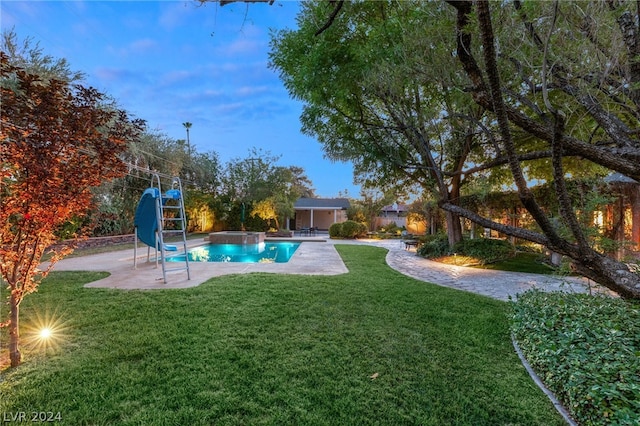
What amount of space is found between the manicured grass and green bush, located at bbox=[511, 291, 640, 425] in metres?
0.24

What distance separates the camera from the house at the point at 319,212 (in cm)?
3062

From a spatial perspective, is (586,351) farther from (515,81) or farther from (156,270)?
(156,270)

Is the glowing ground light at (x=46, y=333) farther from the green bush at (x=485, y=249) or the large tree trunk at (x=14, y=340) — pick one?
the green bush at (x=485, y=249)

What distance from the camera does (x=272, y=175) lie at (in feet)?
74.1

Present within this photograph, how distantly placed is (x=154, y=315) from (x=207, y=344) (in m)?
1.44

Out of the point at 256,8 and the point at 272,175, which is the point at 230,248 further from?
the point at 256,8

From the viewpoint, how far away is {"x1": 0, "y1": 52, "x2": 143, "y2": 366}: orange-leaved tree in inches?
106

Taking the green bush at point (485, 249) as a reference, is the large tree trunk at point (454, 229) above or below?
above

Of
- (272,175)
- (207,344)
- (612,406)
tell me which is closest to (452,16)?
(612,406)

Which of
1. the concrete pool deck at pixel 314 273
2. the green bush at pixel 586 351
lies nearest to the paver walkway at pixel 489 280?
the concrete pool deck at pixel 314 273

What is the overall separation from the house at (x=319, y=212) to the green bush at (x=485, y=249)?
64.8 ft

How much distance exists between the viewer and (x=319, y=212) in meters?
33.6

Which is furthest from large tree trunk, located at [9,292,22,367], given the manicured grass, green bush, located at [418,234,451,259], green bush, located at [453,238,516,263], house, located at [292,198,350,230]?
house, located at [292,198,350,230]

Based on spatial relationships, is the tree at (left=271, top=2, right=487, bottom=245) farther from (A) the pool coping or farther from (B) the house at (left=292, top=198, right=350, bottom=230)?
(B) the house at (left=292, top=198, right=350, bottom=230)
